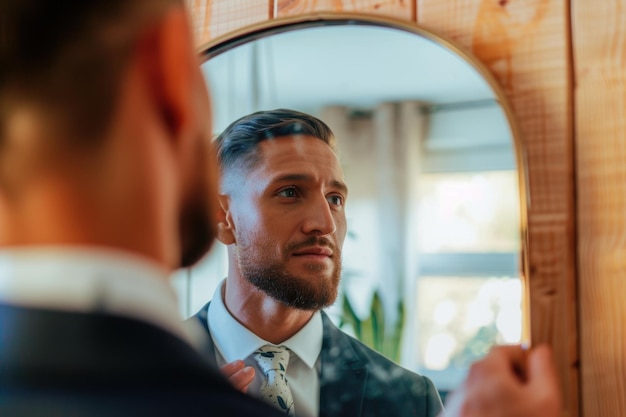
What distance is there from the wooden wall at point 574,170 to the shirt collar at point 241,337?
0.79 ft

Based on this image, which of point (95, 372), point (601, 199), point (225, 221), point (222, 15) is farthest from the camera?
point (222, 15)

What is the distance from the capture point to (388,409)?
83 centimetres

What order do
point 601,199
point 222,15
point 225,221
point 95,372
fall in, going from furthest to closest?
point 222,15 → point 225,221 → point 601,199 → point 95,372

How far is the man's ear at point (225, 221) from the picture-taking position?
0.92 meters

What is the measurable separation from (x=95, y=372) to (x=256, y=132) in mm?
547

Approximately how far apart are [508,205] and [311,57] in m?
0.30

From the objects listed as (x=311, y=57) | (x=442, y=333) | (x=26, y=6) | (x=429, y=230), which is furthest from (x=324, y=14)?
(x=26, y=6)

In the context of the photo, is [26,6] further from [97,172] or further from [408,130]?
[408,130]

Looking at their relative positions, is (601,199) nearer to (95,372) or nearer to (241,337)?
(241,337)

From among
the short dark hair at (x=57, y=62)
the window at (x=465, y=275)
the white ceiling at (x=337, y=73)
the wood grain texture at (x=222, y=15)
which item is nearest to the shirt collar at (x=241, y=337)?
the window at (x=465, y=275)

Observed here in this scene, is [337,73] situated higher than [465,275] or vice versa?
[337,73]

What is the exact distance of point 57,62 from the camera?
0.45m

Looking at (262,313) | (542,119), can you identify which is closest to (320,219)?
(262,313)

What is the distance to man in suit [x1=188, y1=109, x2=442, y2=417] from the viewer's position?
843 millimetres
